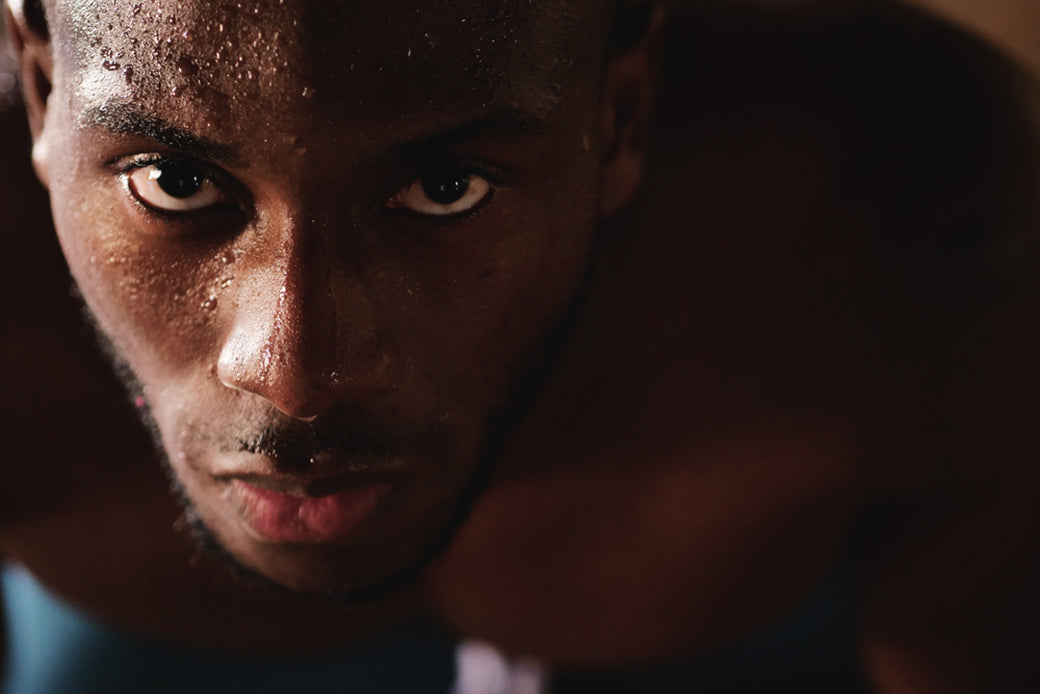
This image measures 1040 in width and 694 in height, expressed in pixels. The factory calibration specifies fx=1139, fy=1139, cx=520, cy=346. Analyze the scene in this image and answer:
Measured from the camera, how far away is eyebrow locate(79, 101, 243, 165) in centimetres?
50

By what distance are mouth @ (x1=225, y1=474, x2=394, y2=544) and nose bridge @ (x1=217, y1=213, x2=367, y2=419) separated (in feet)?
0.29

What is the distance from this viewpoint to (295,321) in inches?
20.2

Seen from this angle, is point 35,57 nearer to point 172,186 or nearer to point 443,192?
point 172,186

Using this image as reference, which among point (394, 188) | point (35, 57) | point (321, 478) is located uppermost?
point (35, 57)

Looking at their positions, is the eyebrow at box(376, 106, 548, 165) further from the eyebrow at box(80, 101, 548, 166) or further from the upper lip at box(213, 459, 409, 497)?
the upper lip at box(213, 459, 409, 497)

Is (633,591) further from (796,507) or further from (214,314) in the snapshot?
(214,314)

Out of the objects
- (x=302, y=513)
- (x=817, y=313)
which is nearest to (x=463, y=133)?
(x=302, y=513)

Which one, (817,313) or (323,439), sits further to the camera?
(817,313)

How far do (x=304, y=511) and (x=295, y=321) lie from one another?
15 centimetres

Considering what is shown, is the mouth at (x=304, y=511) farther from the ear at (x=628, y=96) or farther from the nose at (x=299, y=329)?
the ear at (x=628, y=96)

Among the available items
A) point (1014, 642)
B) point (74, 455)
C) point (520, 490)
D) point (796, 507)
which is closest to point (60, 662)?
point (74, 455)

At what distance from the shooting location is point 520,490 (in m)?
0.87

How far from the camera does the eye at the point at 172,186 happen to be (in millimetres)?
533

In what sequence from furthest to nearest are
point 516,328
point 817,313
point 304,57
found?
point 817,313 → point 516,328 → point 304,57
